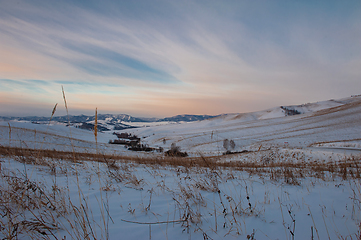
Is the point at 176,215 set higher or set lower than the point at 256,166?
higher

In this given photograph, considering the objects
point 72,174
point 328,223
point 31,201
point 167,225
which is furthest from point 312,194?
point 72,174

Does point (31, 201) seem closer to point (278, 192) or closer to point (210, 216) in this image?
point (210, 216)

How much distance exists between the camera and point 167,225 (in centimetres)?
189

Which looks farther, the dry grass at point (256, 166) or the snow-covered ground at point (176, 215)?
the dry grass at point (256, 166)

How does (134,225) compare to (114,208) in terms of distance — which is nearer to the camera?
(134,225)

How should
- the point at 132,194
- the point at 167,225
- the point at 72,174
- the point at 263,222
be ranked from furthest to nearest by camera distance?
1. the point at 72,174
2. the point at 132,194
3. the point at 263,222
4. the point at 167,225

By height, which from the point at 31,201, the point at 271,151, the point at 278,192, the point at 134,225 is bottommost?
the point at 271,151

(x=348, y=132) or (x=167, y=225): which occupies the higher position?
(x=167, y=225)

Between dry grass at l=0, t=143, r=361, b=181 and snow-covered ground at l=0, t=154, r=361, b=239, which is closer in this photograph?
snow-covered ground at l=0, t=154, r=361, b=239

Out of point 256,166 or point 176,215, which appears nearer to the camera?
point 176,215

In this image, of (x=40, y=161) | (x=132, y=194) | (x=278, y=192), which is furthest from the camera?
(x=40, y=161)

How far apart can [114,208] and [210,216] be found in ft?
4.53

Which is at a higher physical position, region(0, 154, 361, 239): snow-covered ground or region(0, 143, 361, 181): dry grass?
region(0, 154, 361, 239): snow-covered ground

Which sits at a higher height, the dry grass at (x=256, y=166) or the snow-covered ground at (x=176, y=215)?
the snow-covered ground at (x=176, y=215)
